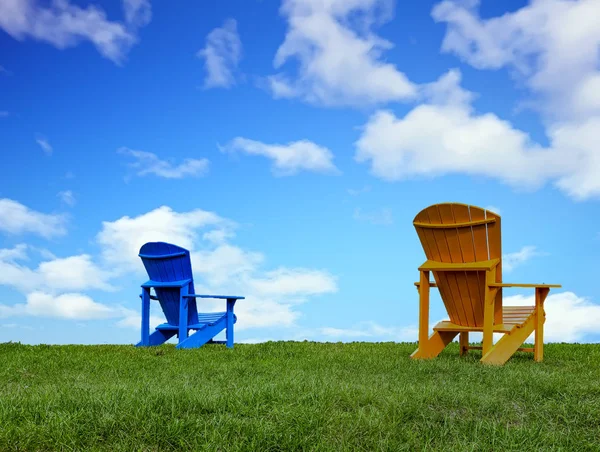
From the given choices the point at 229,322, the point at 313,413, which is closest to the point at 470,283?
the point at 313,413

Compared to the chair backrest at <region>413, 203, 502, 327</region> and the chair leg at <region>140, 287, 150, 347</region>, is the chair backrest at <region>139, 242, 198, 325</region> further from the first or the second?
the chair backrest at <region>413, 203, 502, 327</region>

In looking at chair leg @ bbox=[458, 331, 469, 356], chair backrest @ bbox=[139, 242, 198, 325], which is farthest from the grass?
chair backrest @ bbox=[139, 242, 198, 325]

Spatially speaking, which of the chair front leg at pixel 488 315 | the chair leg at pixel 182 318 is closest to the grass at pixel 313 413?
the chair front leg at pixel 488 315

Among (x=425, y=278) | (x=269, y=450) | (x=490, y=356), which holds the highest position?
(x=425, y=278)

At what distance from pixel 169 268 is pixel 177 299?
60 centimetres

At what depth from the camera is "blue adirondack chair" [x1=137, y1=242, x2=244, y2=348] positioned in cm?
1011

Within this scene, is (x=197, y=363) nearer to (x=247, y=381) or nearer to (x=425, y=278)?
(x=247, y=381)

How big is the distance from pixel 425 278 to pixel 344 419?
3.97m

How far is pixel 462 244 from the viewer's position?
7.16 meters

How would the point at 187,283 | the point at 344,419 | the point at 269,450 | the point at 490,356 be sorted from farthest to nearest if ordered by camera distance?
1. the point at 187,283
2. the point at 490,356
3. the point at 344,419
4. the point at 269,450

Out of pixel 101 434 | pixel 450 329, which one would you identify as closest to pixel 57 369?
pixel 101 434

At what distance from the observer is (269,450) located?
3.46 m

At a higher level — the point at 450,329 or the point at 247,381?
the point at 450,329

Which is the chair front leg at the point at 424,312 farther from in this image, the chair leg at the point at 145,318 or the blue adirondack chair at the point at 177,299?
the chair leg at the point at 145,318
